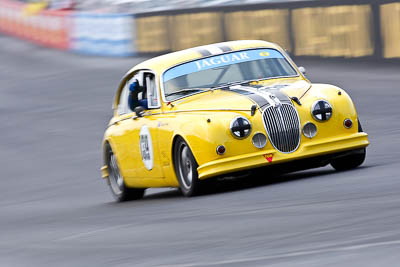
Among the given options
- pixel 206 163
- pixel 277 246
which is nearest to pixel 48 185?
pixel 206 163

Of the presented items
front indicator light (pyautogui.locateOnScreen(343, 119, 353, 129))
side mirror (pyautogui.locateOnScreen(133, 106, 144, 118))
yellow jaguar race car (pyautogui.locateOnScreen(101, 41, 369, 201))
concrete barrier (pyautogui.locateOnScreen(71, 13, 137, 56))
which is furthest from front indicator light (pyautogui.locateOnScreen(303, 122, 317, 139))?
concrete barrier (pyautogui.locateOnScreen(71, 13, 137, 56))

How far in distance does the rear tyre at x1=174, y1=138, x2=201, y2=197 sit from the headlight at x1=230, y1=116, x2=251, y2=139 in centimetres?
43

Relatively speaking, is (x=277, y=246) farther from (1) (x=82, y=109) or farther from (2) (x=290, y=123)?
(1) (x=82, y=109)

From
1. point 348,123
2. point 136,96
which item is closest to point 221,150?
point 348,123

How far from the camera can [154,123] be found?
9875 mm

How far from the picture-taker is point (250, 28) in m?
24.8

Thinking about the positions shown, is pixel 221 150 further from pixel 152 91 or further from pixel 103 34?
pixel 103 34

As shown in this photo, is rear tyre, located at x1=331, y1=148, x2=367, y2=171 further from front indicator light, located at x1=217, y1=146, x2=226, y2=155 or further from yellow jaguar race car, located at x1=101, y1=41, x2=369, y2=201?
front indicator light, located at x1=217, y1=146, x2=226, y2=155

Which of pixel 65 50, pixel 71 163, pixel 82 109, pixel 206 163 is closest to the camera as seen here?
pixel 206 163

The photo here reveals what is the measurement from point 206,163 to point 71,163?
25.2 ft

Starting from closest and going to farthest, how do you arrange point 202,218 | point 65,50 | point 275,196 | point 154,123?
point 202,218
point 275,196
point 154,123
point 65,50

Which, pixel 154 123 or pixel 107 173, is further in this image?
pixel 107 173

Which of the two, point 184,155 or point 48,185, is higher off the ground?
point 184,155

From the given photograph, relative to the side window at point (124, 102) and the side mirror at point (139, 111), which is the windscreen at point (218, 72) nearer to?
the side mirror at point (139, 111)
